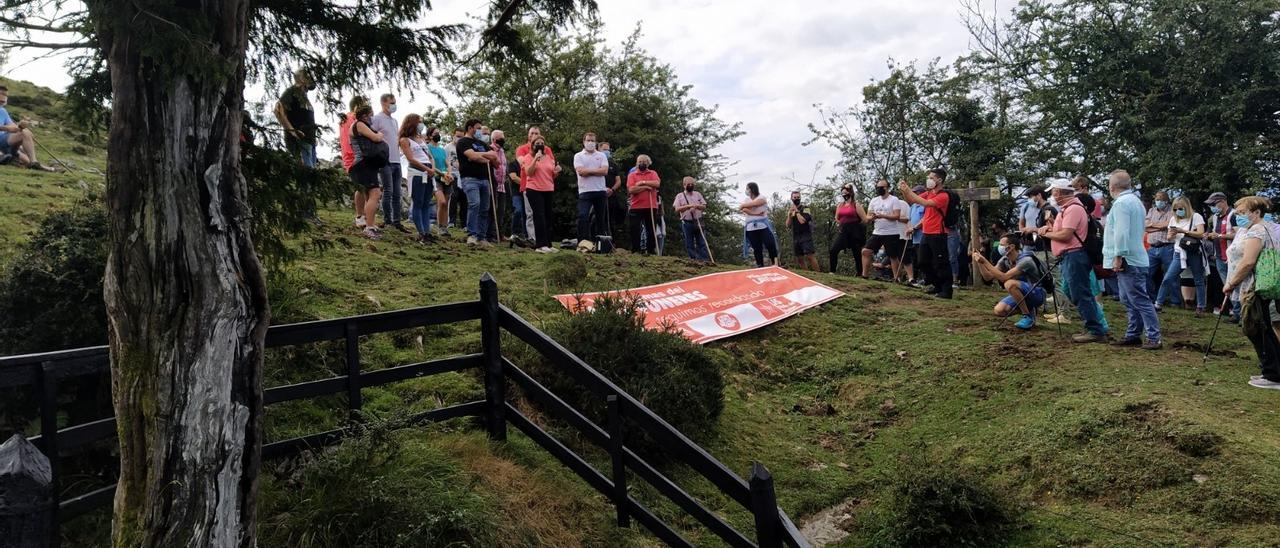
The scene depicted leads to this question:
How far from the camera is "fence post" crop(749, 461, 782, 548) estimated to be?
4145 millimetres

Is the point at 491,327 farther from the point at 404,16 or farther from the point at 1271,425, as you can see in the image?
the point at 1271,425

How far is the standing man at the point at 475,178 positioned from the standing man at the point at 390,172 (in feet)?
3.05

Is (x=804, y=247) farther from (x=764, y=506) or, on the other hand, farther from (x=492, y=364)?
(x=764, y=506)

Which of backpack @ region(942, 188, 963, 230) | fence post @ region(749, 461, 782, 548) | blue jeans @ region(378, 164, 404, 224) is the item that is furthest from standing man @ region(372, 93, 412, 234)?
fence post @ region(749, 461, 782, 548)

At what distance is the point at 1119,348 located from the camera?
908cm

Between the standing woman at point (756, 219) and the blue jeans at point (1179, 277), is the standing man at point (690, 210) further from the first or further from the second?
the blue jeans at point (1179, 277)

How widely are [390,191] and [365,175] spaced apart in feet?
3.76

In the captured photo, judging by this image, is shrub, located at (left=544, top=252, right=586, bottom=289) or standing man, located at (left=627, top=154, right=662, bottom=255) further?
standing man, located at (left=627, top=154, right=662, bottom=255)

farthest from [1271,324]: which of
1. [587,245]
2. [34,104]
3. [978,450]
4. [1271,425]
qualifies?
[34,104]

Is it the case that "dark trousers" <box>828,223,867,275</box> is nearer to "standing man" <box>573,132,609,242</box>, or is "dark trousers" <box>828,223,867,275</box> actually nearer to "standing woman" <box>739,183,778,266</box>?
"standing woman" <box>739,183,778,266</box>

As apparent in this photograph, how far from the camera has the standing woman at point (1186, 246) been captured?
12641mm

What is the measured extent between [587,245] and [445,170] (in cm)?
264

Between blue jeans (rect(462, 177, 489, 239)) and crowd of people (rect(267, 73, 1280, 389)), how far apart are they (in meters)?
0.02

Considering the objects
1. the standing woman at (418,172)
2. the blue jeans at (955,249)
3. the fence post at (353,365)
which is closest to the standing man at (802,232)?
the blue jeans at (955,249)
